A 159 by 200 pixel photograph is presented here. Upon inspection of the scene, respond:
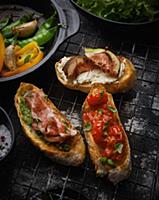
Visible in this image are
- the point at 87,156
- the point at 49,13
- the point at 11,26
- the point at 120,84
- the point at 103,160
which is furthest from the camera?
the point at 49,13

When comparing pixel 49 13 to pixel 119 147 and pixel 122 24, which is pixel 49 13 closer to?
pixel 122 24

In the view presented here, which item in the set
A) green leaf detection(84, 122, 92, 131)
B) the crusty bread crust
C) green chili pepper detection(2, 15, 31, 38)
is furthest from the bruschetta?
green chili pepper detection(2, 15, 31, 38)

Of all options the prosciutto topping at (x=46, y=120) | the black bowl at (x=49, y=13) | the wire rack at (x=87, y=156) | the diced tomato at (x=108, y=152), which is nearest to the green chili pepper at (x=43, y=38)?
the black bowl at (x=49, y=13)

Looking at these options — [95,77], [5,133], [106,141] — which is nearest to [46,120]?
[5,133]

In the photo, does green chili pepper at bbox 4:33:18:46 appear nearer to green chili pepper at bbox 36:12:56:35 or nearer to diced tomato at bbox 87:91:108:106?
green chili pepper at bbox 36:12:56:35

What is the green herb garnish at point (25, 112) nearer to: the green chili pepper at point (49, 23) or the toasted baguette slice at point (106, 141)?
the toasted baguette slice at point (106, 141)

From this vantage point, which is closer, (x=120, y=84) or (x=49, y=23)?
(x=120, y=84)
